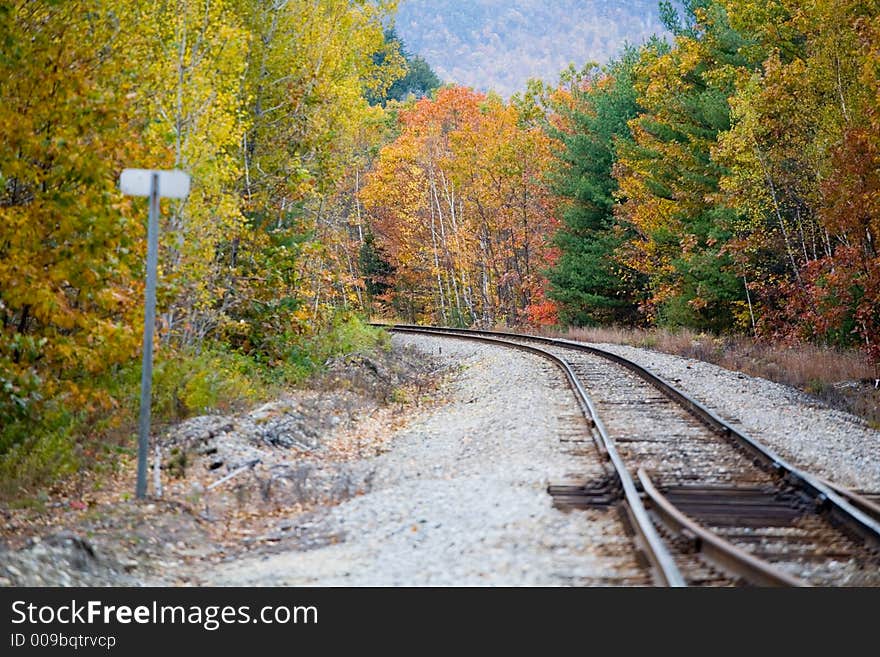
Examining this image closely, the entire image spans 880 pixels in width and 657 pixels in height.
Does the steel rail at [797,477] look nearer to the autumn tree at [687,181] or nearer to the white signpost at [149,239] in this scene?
the white signpost at [149,239]

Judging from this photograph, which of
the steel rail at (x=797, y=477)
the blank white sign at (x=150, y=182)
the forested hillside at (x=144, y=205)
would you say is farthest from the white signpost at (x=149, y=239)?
the steel rail at (x=797, y=477)

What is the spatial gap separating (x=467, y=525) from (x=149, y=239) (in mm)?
3899

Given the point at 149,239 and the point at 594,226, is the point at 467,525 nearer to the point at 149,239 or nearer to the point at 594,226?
the point at 149,239

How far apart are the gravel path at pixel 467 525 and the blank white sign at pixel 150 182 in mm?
3291

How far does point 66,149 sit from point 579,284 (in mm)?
29975

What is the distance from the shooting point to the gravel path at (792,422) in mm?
10359

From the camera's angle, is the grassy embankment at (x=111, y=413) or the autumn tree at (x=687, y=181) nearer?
the grassy embankment at (x=111, y=413)

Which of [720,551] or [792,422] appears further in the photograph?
[792,422]

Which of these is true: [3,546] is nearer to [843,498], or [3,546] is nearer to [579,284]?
[843,498]

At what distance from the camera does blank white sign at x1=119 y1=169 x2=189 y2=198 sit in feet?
27.6

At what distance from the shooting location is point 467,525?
7949 millimetres

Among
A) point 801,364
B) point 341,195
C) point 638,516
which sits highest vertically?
point 341,195

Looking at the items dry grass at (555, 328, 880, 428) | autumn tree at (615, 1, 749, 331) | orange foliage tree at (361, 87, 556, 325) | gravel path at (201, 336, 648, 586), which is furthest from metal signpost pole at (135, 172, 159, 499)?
orange foliage tree at (361, 87, 556, 325)

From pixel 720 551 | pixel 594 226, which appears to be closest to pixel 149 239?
pixel 720 551
